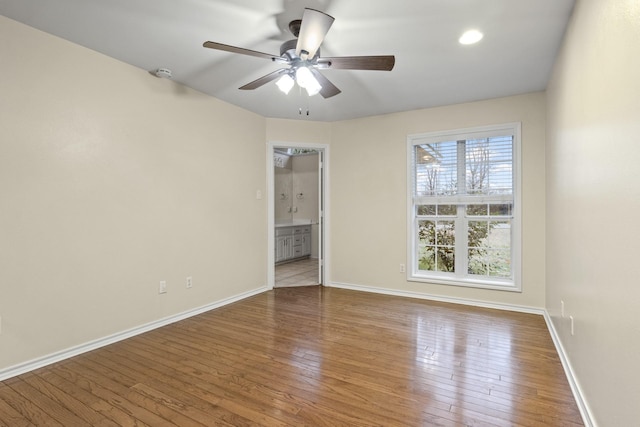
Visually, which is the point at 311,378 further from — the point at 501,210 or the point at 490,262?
the point at 501,210

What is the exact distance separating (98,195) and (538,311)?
4.65 m

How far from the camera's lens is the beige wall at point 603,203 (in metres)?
1.23

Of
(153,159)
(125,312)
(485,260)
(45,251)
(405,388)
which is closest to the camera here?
(405,388)

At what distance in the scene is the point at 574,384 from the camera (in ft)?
6.82

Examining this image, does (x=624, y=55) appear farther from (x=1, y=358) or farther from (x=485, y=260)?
(x=1, y=358)

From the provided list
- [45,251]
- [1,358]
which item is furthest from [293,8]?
[1,358]

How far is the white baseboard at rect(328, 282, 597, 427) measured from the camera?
183cm

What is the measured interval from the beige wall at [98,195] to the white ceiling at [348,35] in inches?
11.7

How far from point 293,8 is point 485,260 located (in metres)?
3.53

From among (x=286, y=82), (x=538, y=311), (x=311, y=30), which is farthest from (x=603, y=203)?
(x=538, y=311)

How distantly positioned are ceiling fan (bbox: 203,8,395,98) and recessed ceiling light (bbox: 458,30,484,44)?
750 millimetres

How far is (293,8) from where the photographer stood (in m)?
2.17

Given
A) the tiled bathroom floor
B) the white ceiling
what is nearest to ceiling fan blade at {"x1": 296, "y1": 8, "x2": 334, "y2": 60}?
the white ceiling

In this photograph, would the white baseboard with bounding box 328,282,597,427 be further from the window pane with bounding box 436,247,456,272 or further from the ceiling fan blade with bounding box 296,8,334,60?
the ceiling fan blade with bounding box 296,8,334,60
